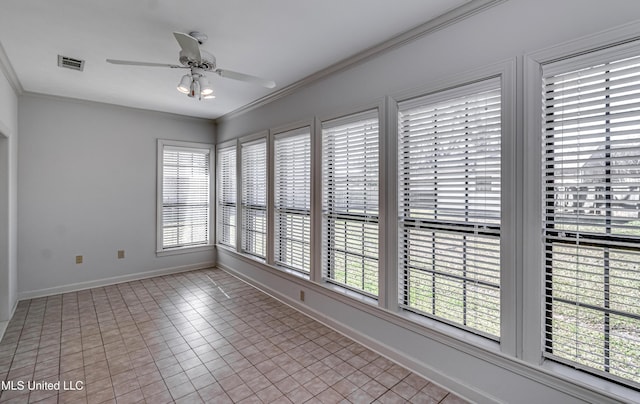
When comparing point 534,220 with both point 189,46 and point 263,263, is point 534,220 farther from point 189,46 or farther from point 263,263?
point 263,263

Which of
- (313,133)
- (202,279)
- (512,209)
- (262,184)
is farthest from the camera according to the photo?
(202,279)

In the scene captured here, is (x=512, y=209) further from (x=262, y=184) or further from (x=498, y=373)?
(x=262, y=184)

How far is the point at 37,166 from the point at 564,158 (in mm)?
5884

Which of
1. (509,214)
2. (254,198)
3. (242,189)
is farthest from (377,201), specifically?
(242,189)

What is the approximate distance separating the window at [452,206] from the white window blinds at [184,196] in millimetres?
4300

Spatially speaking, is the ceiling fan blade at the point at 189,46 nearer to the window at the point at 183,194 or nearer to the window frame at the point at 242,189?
the window frame at the point at 242,189

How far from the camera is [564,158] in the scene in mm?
1817

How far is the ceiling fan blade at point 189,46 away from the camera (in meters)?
2.02

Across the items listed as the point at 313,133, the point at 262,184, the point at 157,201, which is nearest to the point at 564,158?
the point at 313,133

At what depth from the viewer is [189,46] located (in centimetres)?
217

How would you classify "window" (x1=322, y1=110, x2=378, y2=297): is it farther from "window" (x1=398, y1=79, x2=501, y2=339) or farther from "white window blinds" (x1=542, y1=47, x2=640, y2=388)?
"white window blinds" (x1=542, y1=47, x2=640, y2=388)

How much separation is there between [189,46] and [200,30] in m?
0.44

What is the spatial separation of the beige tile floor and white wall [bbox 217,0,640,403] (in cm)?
18

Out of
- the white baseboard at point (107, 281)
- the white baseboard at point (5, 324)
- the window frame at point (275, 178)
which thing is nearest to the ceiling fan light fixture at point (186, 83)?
the window frame at point (275, 178)
